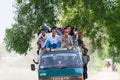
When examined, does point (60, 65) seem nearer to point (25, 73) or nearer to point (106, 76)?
point (106, 76)

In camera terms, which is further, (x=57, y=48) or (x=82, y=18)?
(x=82, y=18)

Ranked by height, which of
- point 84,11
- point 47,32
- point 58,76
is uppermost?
point 84,11

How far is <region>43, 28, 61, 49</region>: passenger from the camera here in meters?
22.9

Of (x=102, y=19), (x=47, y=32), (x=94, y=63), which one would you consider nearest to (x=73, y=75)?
(x=47, y=32)

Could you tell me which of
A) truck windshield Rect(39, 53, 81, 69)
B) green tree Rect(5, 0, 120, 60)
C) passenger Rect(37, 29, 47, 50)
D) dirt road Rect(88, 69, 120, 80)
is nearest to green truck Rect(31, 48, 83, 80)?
truck windshield Rect(39, 53, 81, 69)

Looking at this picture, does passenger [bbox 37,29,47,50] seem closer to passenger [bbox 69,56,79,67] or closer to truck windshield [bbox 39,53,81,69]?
truck windshield [bbox 39,53,81,69]

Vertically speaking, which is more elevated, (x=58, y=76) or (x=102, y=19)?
(x=102, y=19)

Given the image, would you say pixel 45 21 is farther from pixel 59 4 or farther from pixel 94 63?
pixel 94 63

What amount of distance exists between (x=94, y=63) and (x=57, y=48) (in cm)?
4840

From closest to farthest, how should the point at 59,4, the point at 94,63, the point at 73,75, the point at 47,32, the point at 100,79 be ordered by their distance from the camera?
the point at 73,75, the point at 47,32, the point at 59,4, the point at 100,79, the point at 94,63

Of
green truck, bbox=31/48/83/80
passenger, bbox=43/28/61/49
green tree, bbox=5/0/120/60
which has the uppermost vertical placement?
green tree, bbox=5/0/120/60

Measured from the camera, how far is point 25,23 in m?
31.8

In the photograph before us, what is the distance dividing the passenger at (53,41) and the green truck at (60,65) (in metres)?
0.80

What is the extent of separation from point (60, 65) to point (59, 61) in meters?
0.24
